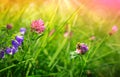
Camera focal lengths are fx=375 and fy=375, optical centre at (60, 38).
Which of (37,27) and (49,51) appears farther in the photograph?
(49,51)

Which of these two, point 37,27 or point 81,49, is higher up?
point 37,27

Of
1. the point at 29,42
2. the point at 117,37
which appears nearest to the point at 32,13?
the point at 117,37

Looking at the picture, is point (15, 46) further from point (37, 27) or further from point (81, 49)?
point (81, 49)

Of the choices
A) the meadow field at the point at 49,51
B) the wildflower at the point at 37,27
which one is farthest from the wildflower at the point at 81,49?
the wildflower at the point at 37,27

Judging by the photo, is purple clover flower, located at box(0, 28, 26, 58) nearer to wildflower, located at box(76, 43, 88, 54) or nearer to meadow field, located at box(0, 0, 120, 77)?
meadow field, located at box(0, 0, 120, 77)

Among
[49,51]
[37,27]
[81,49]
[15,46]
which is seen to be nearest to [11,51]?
[15,46]

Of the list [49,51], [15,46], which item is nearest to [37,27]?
[15,46]

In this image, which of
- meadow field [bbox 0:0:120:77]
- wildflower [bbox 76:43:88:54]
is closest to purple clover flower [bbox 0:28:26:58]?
meadow field [bbox 0:0:120:77]

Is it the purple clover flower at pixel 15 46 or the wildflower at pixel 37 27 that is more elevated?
the wildflower at pixel 37 27

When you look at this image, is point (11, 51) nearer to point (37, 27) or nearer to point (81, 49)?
point (37, 27)

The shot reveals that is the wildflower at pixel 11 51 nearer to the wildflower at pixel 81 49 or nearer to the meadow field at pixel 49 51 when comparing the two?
the meadow field at pixel 49 51

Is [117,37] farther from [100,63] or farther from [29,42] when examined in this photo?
[29,42]

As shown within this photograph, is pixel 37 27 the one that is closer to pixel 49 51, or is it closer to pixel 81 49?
pixel 81 49
